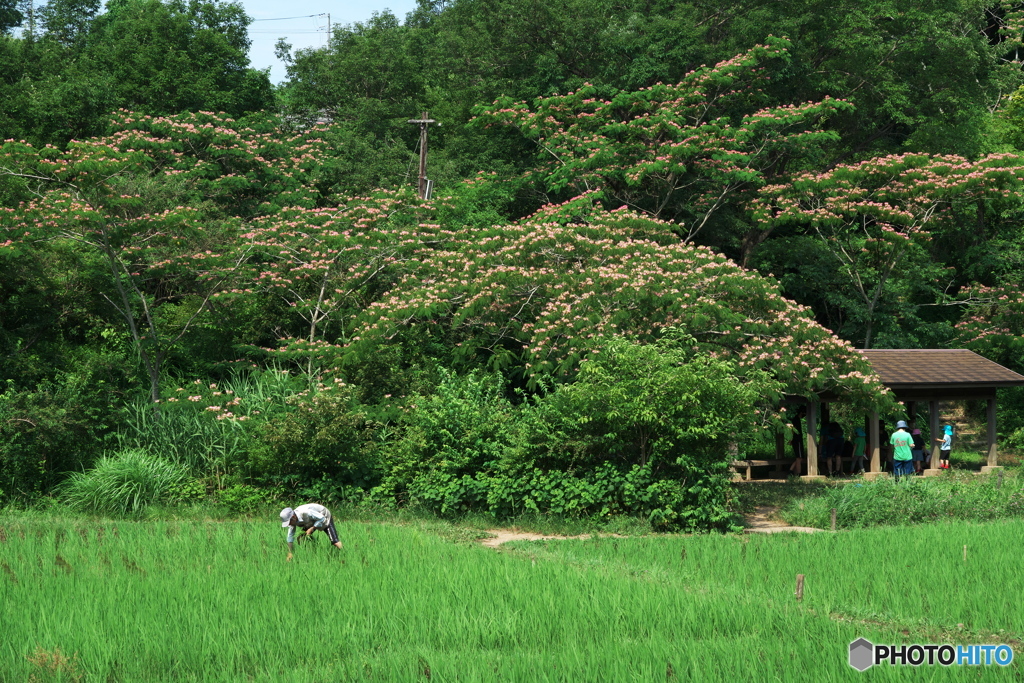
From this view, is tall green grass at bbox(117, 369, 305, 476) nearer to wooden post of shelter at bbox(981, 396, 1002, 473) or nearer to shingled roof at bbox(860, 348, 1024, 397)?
shingled roof at bbox(860, 348, 1024, 397)

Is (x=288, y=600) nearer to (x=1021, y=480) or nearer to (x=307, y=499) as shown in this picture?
(x=307, y=499)

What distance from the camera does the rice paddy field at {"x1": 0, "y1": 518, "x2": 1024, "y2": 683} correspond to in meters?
7.83

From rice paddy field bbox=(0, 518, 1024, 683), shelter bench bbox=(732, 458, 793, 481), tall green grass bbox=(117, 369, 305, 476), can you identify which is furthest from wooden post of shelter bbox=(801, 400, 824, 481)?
tall green grass bbox=(117, 369, 305, 476)

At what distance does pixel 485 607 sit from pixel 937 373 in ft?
59.5

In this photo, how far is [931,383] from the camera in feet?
76.7

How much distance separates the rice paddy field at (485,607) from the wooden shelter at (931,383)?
379 inches

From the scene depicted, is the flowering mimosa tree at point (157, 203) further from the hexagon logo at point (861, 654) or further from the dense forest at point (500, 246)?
the hexagon logo at point (861, 654)

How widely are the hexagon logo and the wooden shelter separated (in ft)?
51.0

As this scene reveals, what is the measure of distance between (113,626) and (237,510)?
8.27 meters

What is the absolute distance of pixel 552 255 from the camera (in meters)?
21.2

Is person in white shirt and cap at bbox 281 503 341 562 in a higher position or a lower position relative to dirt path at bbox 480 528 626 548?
higher

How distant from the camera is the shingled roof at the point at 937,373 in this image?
76.8ft

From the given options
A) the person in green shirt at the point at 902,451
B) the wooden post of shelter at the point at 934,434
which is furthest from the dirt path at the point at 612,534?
the wooden post of shelter at the point at 934,434

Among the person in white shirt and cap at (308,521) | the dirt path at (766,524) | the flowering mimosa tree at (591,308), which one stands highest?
the flowering mimosa tree at (591,308)
